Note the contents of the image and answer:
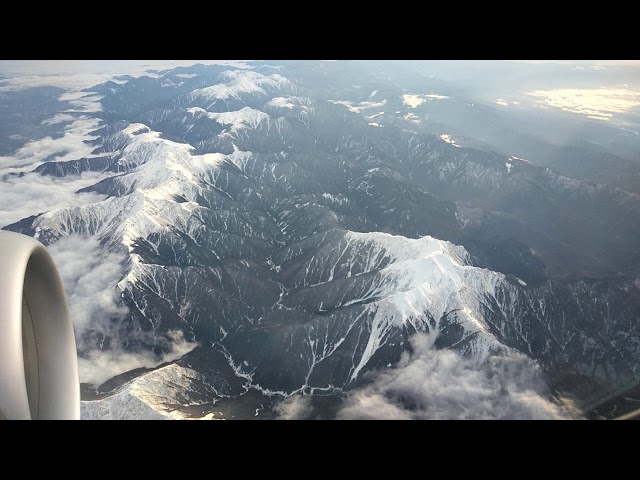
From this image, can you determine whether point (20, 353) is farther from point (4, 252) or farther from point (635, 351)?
point (635, 351)

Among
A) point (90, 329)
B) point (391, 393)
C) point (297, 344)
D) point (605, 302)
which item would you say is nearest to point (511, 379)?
point (391, 393)

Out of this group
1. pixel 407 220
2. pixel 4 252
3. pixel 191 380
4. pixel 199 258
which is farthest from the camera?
pixel 407 220

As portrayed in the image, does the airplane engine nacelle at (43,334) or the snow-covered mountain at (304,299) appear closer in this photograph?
the airplane engine nacelle at (43,334)

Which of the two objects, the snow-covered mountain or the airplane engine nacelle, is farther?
the snow-covered mountain

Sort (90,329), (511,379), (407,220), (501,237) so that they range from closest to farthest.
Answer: (511,379), (90,329), (501,237), (407,220)

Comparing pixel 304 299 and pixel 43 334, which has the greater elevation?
pixel 43 334

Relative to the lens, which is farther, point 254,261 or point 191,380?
point 254,261

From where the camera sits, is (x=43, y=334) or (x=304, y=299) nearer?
(x=43, y=334)

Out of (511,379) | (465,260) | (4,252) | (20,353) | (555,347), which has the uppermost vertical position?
(4,252)

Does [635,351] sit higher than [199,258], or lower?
lower

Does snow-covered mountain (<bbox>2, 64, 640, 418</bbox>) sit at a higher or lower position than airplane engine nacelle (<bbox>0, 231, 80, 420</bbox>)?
lower

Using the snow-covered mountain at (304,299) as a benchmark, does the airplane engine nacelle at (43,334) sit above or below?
above
